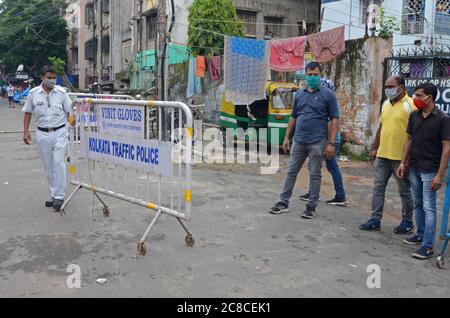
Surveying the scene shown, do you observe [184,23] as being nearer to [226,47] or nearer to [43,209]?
[226,47]

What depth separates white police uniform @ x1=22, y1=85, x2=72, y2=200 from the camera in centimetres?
622

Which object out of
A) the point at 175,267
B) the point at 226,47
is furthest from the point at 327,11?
the point at 175,267

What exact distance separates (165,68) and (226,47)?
191 cm

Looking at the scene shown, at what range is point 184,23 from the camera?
76.9 ft

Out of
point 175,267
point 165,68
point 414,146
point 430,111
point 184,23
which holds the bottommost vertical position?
point 175,267

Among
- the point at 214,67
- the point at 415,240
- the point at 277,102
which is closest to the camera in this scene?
the point at 415,240

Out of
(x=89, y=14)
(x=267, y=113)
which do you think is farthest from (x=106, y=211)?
(x=89, y=14)

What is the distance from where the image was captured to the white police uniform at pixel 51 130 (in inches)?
245

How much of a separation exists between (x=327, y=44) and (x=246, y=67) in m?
2.40

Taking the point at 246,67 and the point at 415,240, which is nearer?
the point at 415,240

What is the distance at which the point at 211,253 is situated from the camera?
4723 mm

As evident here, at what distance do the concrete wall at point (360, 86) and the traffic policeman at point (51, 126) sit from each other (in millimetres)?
6975

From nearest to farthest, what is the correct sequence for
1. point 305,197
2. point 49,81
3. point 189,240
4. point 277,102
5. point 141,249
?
point 141,249, point 189,240, point 49,81, point 305,197, point 277,102

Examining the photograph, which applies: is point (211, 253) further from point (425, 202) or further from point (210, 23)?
point (210, 23)
